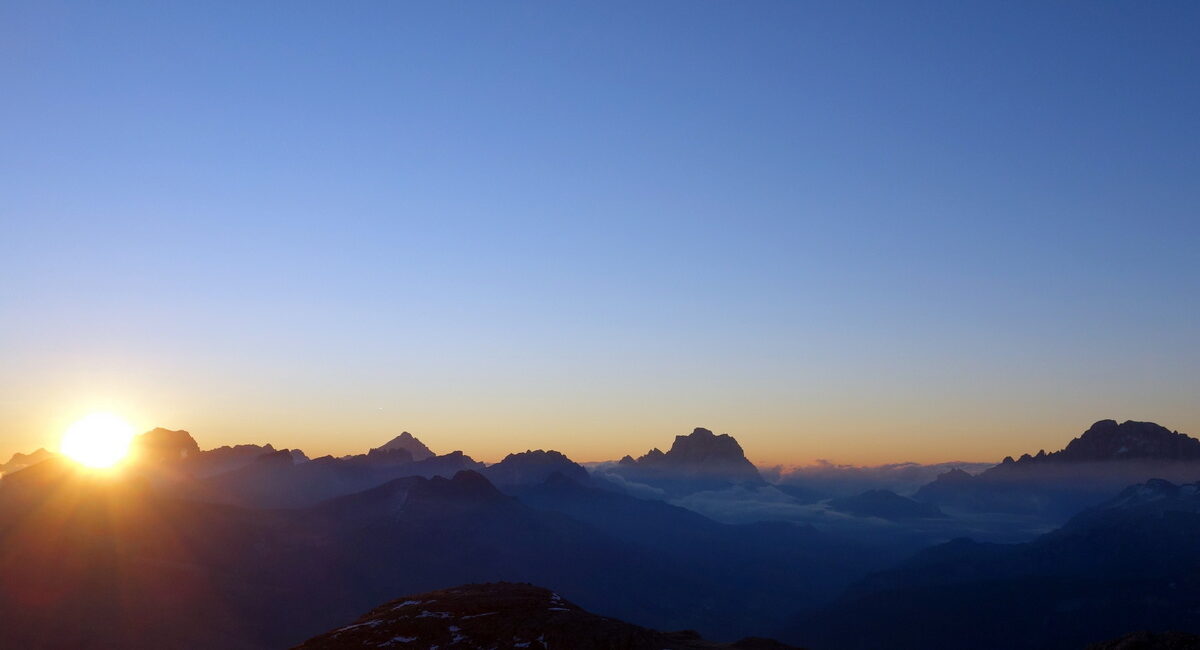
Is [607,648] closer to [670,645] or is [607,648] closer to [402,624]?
[670,645]

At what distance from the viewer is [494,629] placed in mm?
87938

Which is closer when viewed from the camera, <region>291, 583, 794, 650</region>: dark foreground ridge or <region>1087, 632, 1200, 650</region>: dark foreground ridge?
<region>1087, 632, 1200, 650</region>: dark foreground ridge

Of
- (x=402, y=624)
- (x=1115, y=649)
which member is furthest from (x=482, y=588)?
(x=1115, y=649)

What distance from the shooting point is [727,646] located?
10269 cm

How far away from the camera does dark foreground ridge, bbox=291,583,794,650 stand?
279 feet

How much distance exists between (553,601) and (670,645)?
1762 centimetres

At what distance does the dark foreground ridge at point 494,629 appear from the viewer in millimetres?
85188

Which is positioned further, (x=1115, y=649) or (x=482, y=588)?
(x=482, y=588)

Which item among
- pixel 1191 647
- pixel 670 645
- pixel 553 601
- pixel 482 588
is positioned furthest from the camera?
pixel 482 588

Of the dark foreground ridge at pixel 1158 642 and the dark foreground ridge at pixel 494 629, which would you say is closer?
the dark foreground ridge at pixel 1158 642

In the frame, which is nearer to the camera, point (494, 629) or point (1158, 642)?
point (1158, 642)

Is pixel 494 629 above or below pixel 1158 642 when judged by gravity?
above

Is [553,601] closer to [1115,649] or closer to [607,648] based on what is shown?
[607,648]

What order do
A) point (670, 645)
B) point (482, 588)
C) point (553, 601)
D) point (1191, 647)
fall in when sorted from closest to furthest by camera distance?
point (1191, 647) < point (670, 645) < point (553, 601) < point (482, 588)
